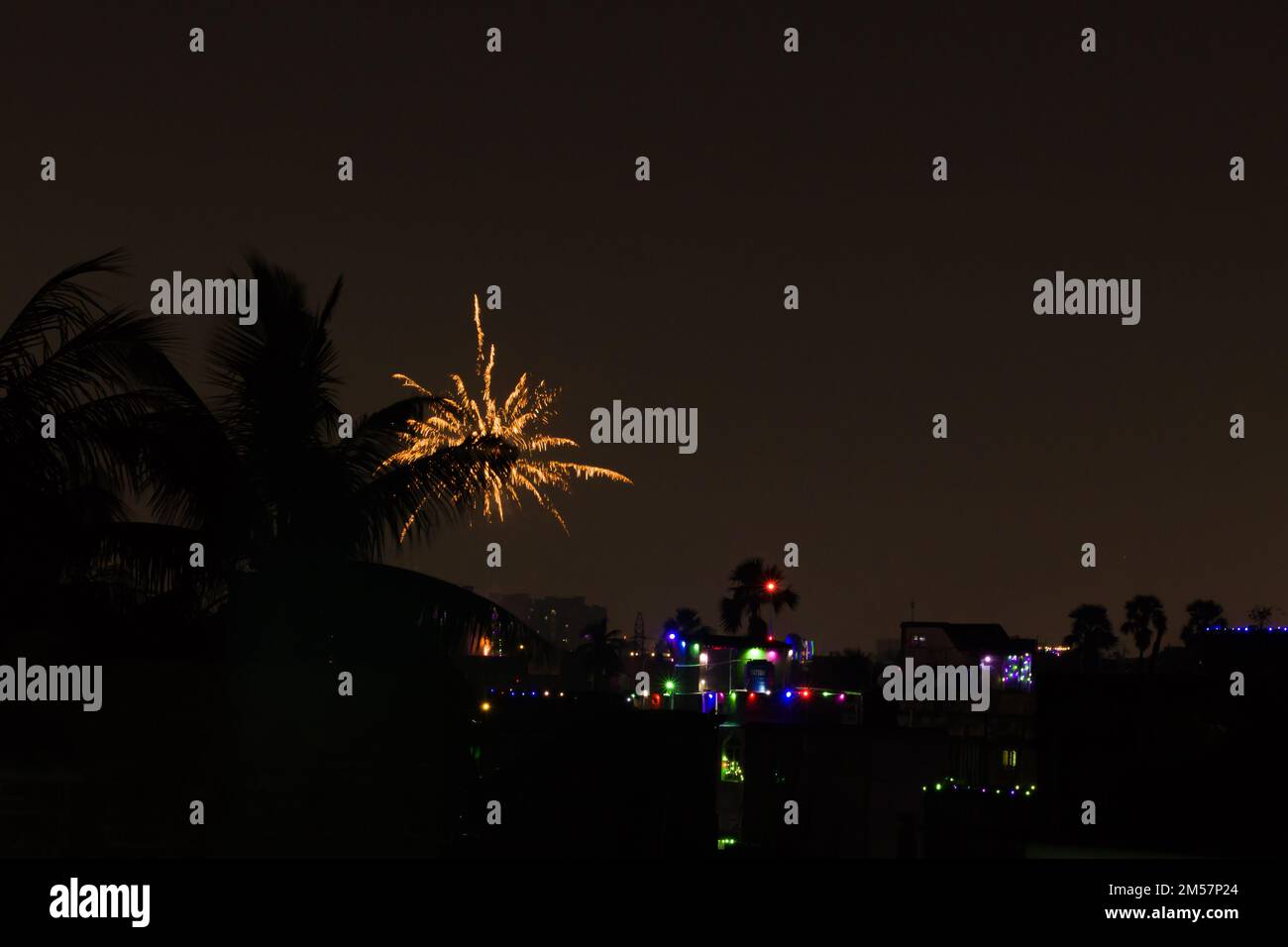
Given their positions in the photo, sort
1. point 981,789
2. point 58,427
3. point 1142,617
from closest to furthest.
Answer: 1. point 58,427
2. point 981,789
3. point 1142,617

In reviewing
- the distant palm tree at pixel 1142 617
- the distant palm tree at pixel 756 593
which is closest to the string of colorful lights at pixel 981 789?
the distant palm tree at pixel 756 593

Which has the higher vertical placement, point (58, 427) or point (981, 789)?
point (58, 427)

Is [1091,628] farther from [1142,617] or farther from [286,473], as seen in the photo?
[286,473]

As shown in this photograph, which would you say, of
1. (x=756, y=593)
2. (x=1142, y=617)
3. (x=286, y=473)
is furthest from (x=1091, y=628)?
(x=286, y=473)

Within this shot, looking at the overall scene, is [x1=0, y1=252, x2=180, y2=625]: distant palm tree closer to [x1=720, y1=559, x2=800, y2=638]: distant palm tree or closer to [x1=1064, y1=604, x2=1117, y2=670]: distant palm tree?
[x1=720, y1=559, x2=800, y2=638]: distant palm tree

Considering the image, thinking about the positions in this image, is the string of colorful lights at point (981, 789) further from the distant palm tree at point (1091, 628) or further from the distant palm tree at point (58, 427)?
the distant palm tree at point (1091, 628)

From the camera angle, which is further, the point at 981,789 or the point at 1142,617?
the point at 1142,617

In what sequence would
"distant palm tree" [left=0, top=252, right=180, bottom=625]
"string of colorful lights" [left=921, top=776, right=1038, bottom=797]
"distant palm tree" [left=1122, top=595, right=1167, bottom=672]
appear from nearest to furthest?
"distant palm tree" [left=0, top=252, right=180, bottom=625] < "string of colorful lights" [left=921, top=776, right=1038, bottom=797] < "distant palm tree" [left=1122, top=595, right=1167, bottom=672]

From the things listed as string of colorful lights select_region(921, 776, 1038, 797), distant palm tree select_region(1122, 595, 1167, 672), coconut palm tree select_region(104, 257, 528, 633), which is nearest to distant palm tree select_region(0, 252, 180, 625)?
coconut palm tree select_region(104, 257, 528, 633)

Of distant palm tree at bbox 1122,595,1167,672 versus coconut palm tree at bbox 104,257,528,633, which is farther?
distant palm tree at bbox 1122,595,1167,672
